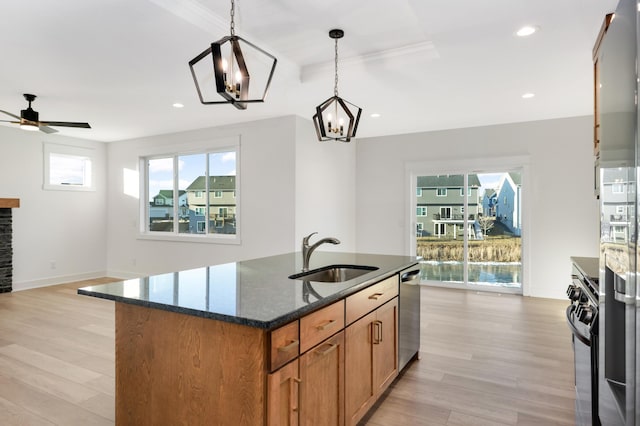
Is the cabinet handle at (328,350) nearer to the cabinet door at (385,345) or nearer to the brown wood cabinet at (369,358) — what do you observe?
the brown wood cabinet at (369,358)

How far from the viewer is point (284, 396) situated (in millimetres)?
1550

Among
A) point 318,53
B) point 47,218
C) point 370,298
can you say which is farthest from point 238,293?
point 47,218

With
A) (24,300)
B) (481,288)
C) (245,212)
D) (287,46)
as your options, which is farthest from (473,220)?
(24,300)

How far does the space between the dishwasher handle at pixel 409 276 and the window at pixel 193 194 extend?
3465mm

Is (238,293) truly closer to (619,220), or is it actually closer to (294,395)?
(294,395)

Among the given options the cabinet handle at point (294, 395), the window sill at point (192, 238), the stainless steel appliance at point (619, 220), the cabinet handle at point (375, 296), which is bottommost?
the cabinet handle at point (294, 395)

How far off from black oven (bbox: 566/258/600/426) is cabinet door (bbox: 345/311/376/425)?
1.01 meters

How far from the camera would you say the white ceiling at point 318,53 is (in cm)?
274

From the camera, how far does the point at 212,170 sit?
6.38m

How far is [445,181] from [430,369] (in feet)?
13.2

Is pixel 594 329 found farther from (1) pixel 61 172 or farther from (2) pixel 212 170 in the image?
(1) pixel 61 172

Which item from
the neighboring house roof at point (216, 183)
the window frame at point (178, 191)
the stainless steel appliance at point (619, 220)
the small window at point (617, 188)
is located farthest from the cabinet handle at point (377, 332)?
the neighboring house roof at point (216, 183)

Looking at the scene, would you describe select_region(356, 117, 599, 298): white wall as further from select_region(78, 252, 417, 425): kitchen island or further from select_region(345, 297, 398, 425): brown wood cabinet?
select_region(78, 252, 417, 425): kitchen island

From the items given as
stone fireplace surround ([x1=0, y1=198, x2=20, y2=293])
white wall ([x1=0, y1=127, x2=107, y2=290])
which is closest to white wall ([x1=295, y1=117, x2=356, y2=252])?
white wall ([x1=0, y1=127, x2=107, y2=290])
